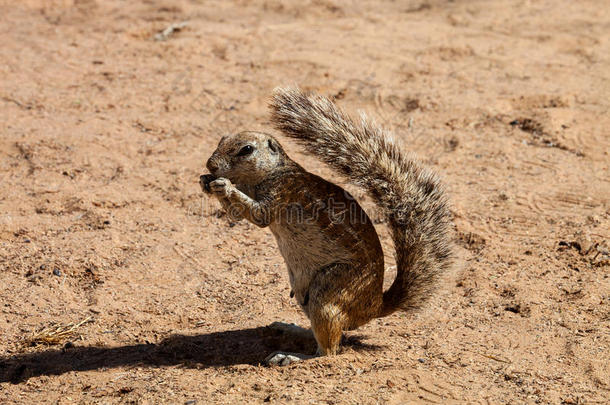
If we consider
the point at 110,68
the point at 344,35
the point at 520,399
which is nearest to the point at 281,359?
the point at 520,399

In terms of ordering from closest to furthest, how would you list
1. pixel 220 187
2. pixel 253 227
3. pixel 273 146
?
pixel 220 187
pixel 273 146
pixel 253 227

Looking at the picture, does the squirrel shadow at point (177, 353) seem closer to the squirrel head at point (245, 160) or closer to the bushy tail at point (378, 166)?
the bushy tail at point (378, 166)

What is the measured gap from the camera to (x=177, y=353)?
473 centimetres

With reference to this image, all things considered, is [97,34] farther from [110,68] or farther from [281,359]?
[281,359]

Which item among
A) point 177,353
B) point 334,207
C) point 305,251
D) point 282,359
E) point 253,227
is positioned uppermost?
point 334,207

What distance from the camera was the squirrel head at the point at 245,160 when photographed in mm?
4484

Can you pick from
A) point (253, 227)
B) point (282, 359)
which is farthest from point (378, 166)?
point (253, 227)

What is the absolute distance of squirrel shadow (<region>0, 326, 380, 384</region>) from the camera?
14.9ft

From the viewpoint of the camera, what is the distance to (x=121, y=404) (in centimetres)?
400

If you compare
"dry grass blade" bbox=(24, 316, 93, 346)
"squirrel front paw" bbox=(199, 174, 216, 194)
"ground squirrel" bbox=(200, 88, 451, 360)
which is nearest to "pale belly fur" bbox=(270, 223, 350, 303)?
"ground squirrel" bbox=(200, 88, 451, 360)

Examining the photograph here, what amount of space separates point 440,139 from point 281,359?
4125 mm

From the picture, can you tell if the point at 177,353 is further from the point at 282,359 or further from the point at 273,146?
the point at 273,146

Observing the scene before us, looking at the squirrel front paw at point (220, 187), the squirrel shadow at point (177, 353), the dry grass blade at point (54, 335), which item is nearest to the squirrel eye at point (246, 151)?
the squirrel front paw at point (220, 187)

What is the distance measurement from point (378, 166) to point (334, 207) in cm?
45
